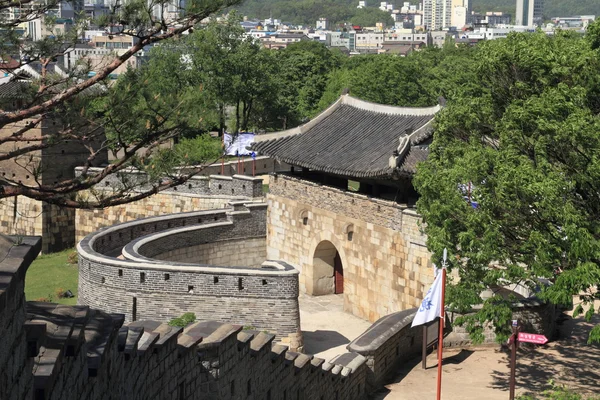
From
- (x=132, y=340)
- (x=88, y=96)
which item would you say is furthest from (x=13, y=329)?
(x=88, y=96)

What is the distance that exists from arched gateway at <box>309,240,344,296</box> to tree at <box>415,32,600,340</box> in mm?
Answer: 11633

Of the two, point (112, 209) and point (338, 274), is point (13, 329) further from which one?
point (112, 209)

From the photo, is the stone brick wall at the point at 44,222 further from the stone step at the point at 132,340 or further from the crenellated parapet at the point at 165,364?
the stone step at the point at 132,340

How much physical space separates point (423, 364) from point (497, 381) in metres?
1.65

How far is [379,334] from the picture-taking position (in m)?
21.2

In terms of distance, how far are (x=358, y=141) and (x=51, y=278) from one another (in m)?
11.6

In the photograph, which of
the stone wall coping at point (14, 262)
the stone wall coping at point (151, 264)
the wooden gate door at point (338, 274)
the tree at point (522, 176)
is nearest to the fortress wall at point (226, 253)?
the stone wall coping at point (151, 264)

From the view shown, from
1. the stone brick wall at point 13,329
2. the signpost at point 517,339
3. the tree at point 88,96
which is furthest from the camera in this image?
the signpost at point 517,339

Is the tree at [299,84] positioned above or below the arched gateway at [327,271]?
above

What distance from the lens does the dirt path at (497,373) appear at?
65.8 ft

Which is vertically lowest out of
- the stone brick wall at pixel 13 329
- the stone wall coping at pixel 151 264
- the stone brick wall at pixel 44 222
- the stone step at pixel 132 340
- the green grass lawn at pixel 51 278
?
the green grass lawn at pixel 51 278

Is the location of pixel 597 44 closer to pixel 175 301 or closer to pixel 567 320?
pixel 567 320

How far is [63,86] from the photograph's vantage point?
14312 millimetres

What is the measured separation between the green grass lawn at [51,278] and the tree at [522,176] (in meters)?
15.0
